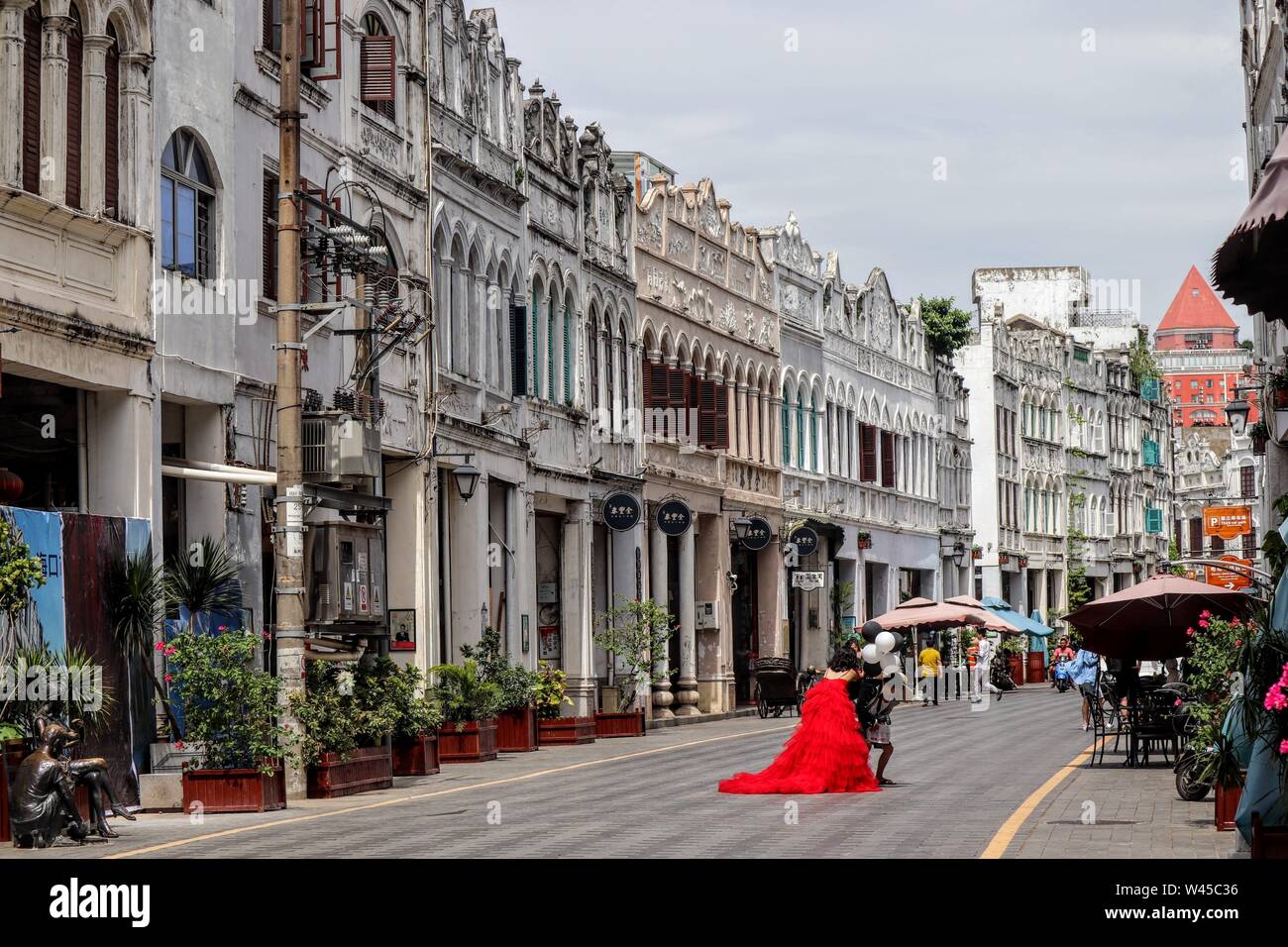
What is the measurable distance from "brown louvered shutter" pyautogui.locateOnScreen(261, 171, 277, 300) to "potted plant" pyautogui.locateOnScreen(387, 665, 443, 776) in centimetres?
529

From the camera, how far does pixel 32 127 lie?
21328 millimetres

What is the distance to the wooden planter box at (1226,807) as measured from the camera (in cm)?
1728

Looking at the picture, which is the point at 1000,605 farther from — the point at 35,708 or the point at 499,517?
the point at 35,708

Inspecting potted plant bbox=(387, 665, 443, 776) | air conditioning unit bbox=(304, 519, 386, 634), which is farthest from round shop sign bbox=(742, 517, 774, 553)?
potted plant bbox=(387, 665, 443, 776)

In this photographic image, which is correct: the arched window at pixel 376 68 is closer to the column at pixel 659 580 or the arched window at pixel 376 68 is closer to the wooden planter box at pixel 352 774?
the wooden planter box at pixel 352 774

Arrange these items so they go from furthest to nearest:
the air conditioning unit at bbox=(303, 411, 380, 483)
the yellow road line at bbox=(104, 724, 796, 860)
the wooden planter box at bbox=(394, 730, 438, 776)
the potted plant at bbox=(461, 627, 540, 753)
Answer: the potted plant at bbox=(461, 627, 540, 753)
the wooden planter box at bbox=(394, 730, 438, 776)
the air conditioning unit at bbox=(303, 411, 380, 483)
the yellow road line at bbox=(104, 724, 796, 860)

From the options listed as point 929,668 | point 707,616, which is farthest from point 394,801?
point 929,668

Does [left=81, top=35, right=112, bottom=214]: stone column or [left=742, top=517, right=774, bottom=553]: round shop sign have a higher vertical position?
[left=81, top=35, right=112, bottom=214]: stone column

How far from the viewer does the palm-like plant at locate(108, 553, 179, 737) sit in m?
21.0

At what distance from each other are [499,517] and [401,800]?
14.4 metres

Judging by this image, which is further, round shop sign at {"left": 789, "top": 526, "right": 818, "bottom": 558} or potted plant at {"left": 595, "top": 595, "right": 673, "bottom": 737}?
round shop sign at {"left": 789, "top": 526, "right": 818, "bottom": 558}

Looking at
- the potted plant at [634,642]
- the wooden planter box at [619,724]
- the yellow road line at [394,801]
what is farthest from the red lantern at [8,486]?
the potted plant at [634,642]

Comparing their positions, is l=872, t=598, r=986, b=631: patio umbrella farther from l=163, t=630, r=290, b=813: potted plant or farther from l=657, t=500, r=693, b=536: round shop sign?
l=163, t=630, r=290, b=813: potted plant
